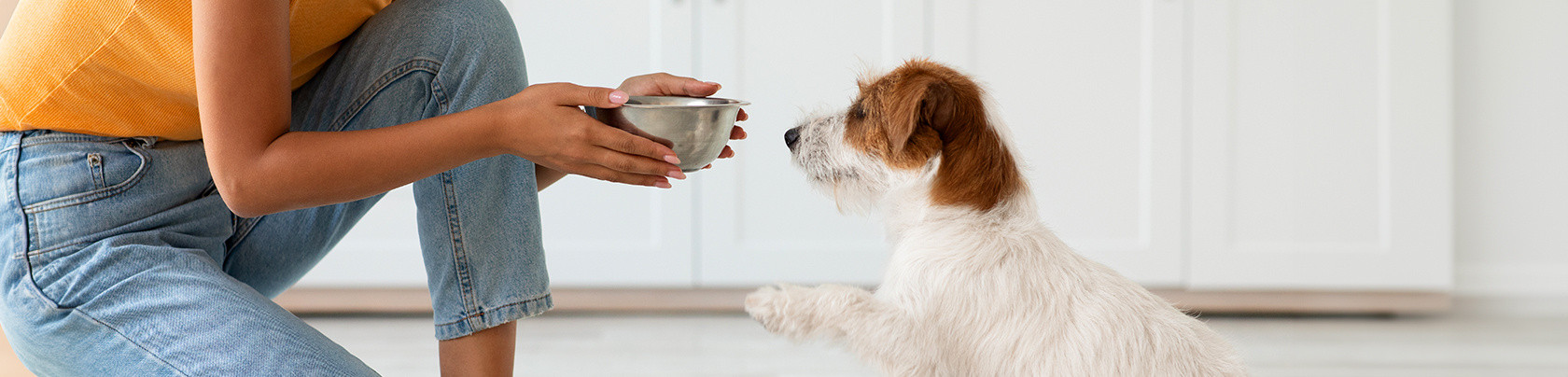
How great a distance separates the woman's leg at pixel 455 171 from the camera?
108 centimetres

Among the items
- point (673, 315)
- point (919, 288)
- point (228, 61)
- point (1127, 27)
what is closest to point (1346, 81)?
point (1127, 27)

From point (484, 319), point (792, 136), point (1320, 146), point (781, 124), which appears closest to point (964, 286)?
point (792, 136)

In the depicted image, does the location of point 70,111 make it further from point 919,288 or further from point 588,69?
point 588,69

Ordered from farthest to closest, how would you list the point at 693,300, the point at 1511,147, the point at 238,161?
the point at 1511,147 < the point at 693,300 < the point at 238,161

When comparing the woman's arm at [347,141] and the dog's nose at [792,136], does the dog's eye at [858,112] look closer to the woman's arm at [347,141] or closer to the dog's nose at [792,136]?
the dog's nose at [792,136]

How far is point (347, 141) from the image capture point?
90 cm

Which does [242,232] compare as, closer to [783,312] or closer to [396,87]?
[396,87]

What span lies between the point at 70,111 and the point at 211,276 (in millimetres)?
208

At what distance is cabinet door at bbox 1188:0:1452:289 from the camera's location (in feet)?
7.77

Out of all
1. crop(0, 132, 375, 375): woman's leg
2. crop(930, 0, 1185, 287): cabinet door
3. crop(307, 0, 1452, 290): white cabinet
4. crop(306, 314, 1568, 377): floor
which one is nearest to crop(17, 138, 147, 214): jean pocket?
crop(0, 132, 375, 375): woman's leg

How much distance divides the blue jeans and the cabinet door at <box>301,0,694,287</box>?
4.06 ft

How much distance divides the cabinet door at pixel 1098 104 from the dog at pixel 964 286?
1.38m

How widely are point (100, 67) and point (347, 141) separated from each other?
0.27 meters

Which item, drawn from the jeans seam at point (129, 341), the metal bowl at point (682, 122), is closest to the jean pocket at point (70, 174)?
the jeans seam at point (129, 341)
